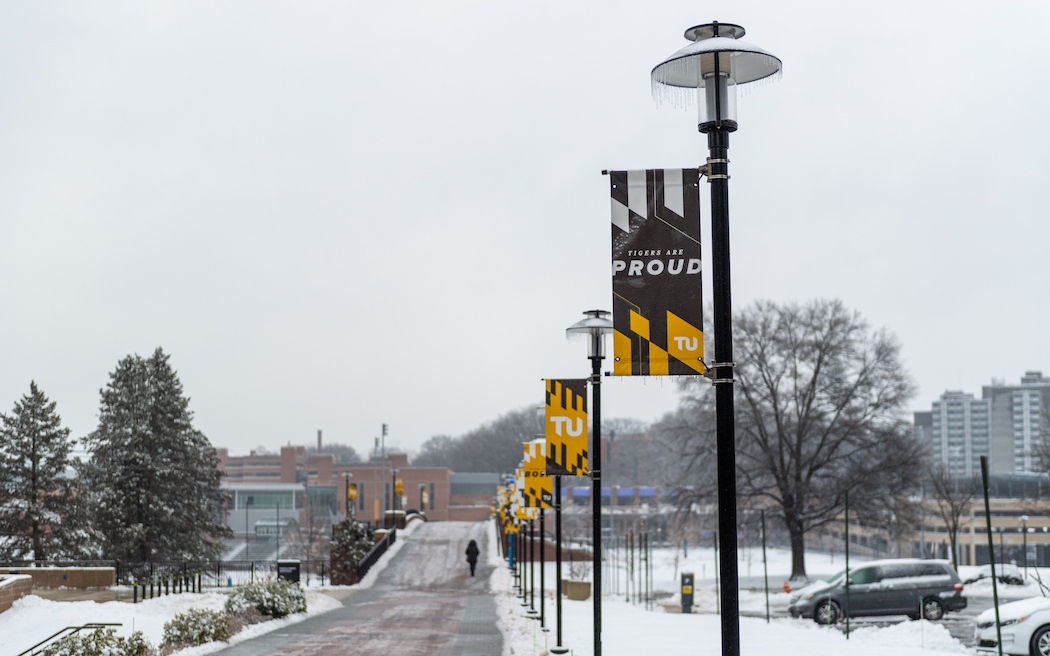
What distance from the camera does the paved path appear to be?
18094 millimetres

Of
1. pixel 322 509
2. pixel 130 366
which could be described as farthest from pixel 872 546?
pixel 130 366

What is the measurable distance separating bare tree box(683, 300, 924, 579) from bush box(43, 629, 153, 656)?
30.3 meters

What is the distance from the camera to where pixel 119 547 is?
43.3m

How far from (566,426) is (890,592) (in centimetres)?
1210

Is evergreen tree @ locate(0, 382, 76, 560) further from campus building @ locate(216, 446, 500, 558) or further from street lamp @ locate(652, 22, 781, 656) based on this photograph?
campus building @ locate(216, 446, 500, 558)

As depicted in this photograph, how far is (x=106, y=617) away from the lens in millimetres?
21562

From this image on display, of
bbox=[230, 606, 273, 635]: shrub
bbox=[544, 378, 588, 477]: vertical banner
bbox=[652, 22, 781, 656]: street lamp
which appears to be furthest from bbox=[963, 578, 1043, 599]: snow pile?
bbox=[652, 22, 781, 656]: street lamp

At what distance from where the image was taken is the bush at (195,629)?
17.7 m

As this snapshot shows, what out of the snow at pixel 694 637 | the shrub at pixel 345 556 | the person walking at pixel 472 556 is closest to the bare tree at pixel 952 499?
the person walking at pixel 472 556

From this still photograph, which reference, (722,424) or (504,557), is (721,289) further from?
(504,557)

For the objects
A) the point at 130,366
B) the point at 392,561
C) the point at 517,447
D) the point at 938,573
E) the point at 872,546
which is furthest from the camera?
the point at 517,447

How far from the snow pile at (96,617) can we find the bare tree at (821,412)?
2443 centimetres

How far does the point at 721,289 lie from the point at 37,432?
1729 inches

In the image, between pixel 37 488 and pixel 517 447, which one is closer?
pixel 37 488
